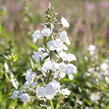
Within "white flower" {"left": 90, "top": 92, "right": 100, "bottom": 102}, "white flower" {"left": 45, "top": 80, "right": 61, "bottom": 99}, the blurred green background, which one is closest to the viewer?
"white flower" {"left": 45, "top": 80, "right": 61, "bottom": 99}

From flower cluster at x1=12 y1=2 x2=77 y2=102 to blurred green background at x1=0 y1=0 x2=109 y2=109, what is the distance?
282mm

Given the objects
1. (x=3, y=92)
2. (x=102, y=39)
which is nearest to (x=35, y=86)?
(x=3, y=92)

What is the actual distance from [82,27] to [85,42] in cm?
173

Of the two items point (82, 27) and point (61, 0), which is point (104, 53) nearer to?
point (82, 27)

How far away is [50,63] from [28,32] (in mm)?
1989

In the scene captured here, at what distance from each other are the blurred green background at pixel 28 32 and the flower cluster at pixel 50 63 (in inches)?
11.1

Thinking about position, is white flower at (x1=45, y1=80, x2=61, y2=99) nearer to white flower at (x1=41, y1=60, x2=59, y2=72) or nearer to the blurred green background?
white flower at (x1=41, y1=60, x2=59, y2=72)

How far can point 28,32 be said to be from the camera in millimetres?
4477

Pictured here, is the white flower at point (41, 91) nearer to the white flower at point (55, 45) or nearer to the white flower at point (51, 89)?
the white flower at point (51, 89)

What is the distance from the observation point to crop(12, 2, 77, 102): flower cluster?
2.51 metres

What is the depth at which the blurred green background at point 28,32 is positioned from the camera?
342 centimetres

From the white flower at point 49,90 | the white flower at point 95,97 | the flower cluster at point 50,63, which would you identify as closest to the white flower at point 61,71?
the flower cluster at point 50,63

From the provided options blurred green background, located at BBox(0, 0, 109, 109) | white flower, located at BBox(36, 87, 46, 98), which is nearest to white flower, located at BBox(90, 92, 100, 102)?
blurred green background, located at BBox(0, 0, 109, 109)

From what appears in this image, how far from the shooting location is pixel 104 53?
556 centimetres
